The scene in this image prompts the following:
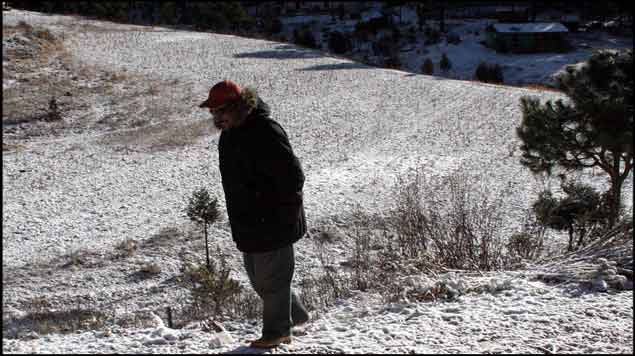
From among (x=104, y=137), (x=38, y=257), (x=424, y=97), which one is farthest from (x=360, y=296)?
(x=424, y=97)

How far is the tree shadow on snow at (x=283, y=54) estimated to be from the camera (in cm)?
2777

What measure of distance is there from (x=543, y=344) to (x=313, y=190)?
9.96m

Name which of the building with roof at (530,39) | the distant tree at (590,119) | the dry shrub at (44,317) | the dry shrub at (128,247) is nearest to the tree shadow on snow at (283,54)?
the building with roof at (530,39)

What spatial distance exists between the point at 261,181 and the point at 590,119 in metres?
6.75

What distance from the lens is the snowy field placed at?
155 inches

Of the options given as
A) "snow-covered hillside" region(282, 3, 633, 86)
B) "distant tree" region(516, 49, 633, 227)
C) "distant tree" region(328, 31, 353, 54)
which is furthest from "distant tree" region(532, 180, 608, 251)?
"distant tree" region(328, 31, 353, 54)

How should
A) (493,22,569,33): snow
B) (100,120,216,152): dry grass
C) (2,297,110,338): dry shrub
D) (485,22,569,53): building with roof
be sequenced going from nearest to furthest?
1. (2,297,110,338): dry shrub
2. (100,120,216,152): dry grass
3. (485,22,569,53): building with roof
4. (493,22,569,33): snow

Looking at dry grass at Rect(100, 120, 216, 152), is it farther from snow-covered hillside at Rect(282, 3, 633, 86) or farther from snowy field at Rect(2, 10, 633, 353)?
snow-covered hillside at Rect(282, 3, 633, 86)

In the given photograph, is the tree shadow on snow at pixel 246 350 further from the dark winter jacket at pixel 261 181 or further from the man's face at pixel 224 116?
the man's face at pixel 224 116

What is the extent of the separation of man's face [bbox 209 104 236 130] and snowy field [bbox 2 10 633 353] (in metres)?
1.16

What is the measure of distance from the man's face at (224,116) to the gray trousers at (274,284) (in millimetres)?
656

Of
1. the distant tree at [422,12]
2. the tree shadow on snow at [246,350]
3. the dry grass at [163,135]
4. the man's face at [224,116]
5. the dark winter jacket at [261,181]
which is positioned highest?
the distant tree at [422,12]

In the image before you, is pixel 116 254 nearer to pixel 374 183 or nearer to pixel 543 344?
pixel 374 183

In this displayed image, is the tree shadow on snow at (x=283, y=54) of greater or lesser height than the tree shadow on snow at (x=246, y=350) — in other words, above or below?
above
